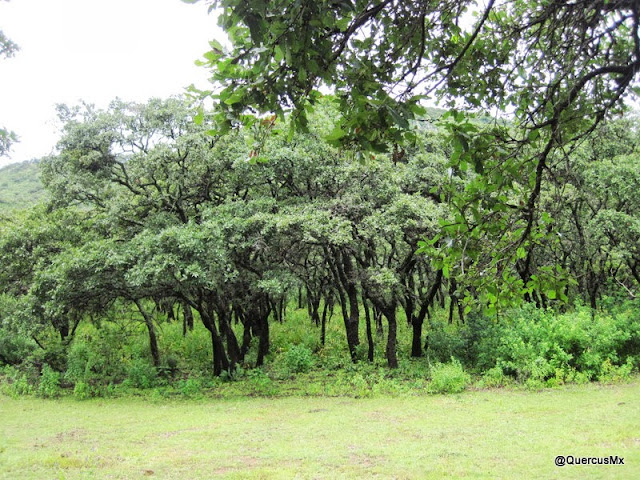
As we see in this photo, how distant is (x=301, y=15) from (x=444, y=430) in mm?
8273

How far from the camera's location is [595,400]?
32.5 ft

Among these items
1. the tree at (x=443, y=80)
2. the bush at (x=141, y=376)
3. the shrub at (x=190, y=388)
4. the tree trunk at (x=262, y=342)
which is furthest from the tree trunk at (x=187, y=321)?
the tree at (x=443, y=80)

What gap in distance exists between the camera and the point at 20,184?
170ft

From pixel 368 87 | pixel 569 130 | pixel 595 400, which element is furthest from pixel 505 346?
pixel 368 87

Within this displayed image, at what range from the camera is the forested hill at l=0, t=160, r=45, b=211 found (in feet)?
139

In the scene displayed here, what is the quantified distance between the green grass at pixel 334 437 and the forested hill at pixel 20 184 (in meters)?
34.9

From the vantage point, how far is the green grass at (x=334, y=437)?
6.59 metres

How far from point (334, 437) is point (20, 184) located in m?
→ 55.7

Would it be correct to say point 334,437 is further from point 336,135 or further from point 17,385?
point 17,385

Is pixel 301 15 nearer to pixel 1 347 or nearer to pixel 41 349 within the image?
pixel 41 349

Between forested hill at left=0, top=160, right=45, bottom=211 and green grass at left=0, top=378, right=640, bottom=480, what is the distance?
115 feet

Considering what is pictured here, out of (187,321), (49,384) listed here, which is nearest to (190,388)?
(49,384)

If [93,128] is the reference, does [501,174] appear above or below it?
below

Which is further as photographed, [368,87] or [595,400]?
[595,400]
